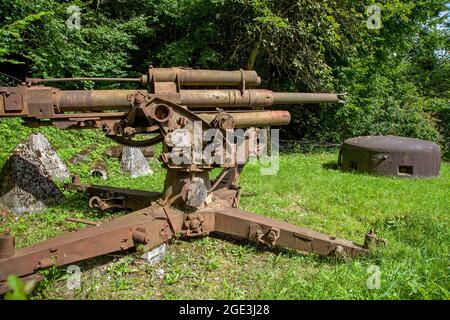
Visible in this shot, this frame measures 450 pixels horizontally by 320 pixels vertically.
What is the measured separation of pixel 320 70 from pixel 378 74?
159 inches

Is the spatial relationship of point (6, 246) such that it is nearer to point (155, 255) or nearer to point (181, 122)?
point (155, 255)

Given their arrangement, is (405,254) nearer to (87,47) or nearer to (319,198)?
(319,198)

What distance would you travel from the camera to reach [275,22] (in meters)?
10.1

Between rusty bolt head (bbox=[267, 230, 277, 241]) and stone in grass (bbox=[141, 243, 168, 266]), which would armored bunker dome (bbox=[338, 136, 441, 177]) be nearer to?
rusty bolt head (bbox=[267, 230, 277, 241])

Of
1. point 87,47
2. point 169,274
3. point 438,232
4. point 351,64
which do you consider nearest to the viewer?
point 169,274

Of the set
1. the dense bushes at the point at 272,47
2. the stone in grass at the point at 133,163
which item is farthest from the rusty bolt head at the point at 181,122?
the dense bushes at the point at 272,47

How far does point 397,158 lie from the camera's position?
8742 mm

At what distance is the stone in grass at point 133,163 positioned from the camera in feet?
25.0

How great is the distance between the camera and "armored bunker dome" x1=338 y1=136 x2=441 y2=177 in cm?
876

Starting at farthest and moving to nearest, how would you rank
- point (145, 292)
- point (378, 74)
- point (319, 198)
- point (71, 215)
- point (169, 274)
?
point (378, 74) → point (319, 198) → point (71, 215) → point (169, 274) → point (145, 292)

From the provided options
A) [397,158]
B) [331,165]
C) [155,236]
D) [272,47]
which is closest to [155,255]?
[155,236]

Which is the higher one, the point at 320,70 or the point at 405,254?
the point at 320,70

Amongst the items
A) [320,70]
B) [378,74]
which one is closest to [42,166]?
[320,70]

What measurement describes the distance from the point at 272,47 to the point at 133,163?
17.8 ft
